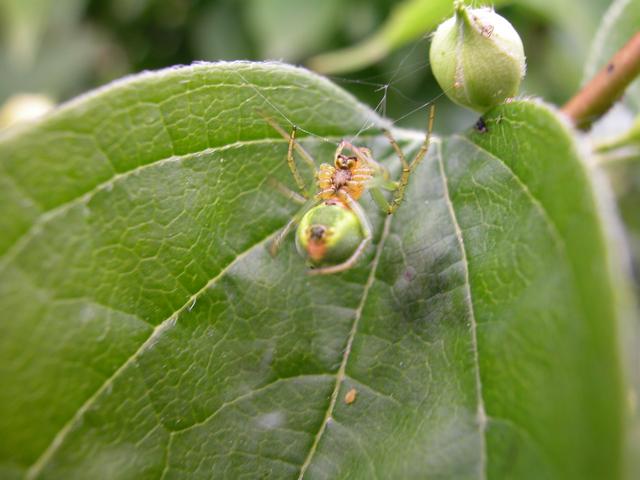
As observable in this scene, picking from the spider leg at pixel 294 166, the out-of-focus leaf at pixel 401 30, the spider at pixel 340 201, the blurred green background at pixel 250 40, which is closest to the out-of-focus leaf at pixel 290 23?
the blurred green background at pixel 250 40

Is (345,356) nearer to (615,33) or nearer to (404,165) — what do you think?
(404,165)

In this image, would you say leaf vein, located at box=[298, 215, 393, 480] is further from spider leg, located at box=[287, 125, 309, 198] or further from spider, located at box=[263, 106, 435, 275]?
spider leg, located at box=[287, 125, 309, 198]

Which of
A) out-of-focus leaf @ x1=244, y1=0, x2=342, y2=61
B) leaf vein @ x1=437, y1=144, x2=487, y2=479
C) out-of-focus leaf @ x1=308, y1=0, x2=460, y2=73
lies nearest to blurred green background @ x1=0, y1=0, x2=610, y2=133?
out-of-focus leaf @ x1=244, y1=0, x2=342, y2=61

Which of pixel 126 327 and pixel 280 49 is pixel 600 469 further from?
pixel 280 49

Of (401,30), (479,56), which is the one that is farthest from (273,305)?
(401,30)

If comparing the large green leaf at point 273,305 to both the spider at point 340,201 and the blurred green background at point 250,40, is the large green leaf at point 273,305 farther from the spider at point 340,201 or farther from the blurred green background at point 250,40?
the blurred green background at point 250,40
